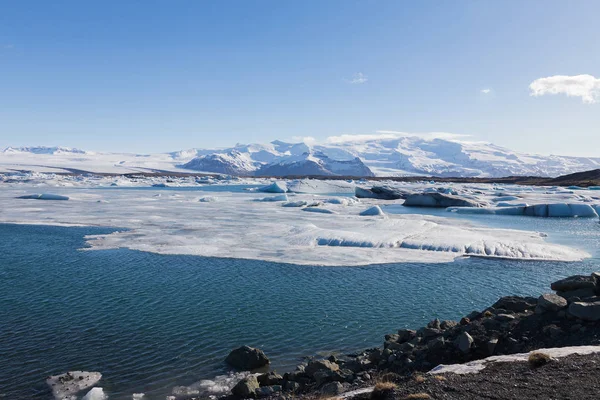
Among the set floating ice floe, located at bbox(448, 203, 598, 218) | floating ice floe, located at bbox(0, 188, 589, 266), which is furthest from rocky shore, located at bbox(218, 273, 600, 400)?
floating ice floe, located at bbox(448, 203, 598, 218)

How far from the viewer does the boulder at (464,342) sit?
8.02 m

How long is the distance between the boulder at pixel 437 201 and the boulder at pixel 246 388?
36.8m

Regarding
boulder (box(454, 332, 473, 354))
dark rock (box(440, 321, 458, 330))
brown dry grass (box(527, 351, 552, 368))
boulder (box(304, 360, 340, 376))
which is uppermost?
brown dry grass (box(527, 351, 552, 368))

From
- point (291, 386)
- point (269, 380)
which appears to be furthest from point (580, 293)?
point (269, 380)

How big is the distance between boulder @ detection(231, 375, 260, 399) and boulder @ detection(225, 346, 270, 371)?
97 cm

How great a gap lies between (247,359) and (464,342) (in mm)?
4154

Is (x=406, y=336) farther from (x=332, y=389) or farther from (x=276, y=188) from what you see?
(x=276, y=188)

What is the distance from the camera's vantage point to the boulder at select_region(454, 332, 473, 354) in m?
8.02

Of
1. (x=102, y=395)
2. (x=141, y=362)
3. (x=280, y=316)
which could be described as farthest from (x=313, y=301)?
(x=102, y=395)

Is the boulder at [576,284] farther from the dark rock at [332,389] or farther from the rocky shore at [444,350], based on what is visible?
the dark rock at [332,389]

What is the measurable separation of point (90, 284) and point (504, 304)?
475 inches

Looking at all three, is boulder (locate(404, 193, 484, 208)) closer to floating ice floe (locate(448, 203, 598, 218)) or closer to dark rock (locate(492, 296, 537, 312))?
floating ice floe (locate(448, 203, 598, 218))

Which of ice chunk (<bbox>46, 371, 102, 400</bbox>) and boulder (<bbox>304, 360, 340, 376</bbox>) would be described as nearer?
ice chunk (<bbox>46, 371, 102, 400</bbox>)

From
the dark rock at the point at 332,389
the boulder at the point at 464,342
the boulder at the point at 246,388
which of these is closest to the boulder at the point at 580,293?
the boulder at the point at 464,342
